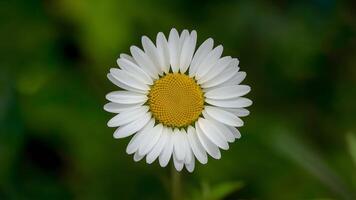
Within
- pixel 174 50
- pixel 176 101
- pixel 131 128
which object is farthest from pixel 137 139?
pixel 174 50

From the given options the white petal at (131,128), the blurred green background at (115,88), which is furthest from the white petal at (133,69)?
the blurred green background at (115,88)

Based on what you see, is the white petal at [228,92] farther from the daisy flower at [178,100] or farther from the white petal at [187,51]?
the white petal at [187,51]

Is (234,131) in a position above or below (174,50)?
below

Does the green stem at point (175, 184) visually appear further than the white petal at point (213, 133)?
Yes

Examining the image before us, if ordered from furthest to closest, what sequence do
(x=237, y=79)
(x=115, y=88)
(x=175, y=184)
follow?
(x=115, y=88) < (x=175, y=184) < (x=237, y=79)

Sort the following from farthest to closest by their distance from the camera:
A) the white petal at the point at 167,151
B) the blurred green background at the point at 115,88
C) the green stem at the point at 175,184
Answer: the blurred green background at the point at 115,88
the green stem at the point at 175,184
the white petal at the point at 167,151

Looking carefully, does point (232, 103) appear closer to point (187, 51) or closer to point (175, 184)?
point (187, 51)
